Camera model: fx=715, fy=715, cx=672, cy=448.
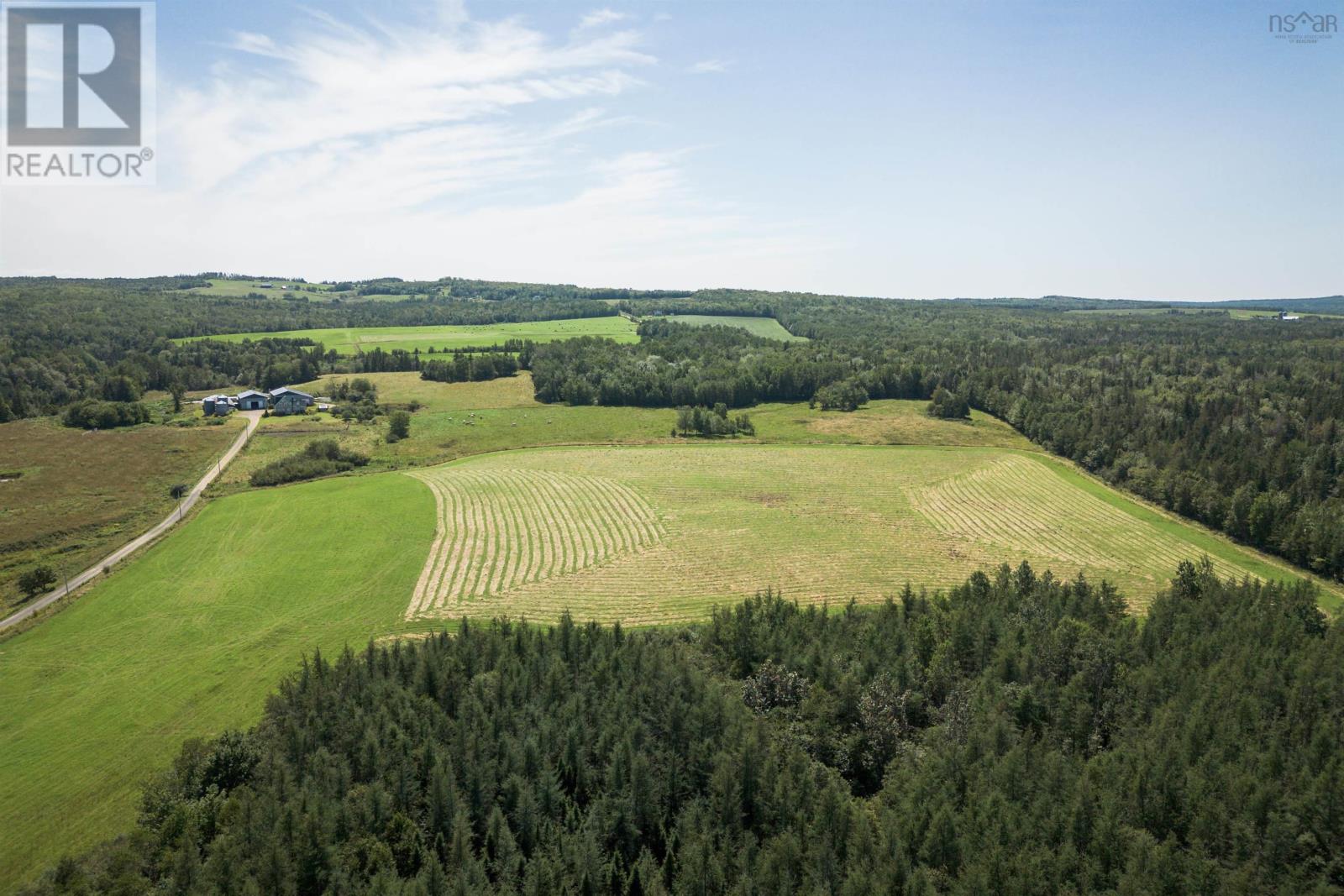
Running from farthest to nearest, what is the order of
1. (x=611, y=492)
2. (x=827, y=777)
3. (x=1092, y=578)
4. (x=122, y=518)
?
(x=611, y=492) → (x=122, y=518) → (x=1092, y=578) → (x=827, y=777)

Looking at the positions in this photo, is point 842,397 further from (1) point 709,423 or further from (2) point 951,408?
(1) point 709,423

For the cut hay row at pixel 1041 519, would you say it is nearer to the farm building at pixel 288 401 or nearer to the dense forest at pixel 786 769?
the dense forest at pixel 786 769

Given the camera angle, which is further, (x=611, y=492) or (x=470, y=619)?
(x=611, y=492)

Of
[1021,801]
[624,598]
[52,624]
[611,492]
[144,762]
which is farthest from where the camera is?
[611,492]

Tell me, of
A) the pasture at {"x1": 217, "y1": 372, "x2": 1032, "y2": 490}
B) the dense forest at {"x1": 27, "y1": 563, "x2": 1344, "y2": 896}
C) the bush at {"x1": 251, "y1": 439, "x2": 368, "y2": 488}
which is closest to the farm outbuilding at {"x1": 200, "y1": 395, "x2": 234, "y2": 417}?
the pasture at {"x1": 217, "y1": 372, "x2": 1032, "y2": 490}

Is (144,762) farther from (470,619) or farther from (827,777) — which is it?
(827,777)

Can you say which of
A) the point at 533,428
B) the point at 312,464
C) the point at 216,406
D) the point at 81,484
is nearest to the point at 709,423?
the point at 533,428

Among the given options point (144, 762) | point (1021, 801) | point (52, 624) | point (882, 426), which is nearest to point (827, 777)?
point (1021, 801)

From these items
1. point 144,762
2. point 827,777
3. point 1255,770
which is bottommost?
point 144,762
